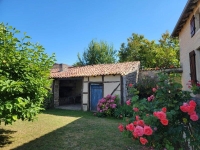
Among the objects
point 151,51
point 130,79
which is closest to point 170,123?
point 130,79

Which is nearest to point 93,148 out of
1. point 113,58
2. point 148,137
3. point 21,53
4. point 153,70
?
point 148,137

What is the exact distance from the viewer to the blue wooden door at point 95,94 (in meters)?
11.3

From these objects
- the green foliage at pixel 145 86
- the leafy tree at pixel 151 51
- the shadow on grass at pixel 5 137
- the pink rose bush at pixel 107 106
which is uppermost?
the leafy tree at pixel 151 51

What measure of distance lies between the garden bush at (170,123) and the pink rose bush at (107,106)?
266 inches

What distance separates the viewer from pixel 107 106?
379 inches

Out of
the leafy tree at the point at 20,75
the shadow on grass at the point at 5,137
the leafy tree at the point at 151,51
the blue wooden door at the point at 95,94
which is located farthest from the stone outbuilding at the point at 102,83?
the leafy tree at the point at 151,51

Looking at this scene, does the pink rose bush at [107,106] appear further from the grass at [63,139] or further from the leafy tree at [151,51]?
the leafy tree at [151,51]

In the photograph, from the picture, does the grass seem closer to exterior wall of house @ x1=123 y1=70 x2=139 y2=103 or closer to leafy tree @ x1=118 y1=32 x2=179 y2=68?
exterior wall of house @ x1=123 y1=70 x2=139 y2=103

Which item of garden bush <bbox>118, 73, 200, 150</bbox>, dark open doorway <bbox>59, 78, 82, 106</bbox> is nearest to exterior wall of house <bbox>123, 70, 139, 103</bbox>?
dark open doorway <bbox>59, 78, 82, 106</bbox>

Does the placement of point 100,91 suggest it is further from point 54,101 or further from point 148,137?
point 148,137

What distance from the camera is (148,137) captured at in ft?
8.05

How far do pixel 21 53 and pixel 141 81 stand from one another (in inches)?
364

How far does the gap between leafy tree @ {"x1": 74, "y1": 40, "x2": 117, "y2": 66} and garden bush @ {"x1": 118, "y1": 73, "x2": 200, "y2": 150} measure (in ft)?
65.7

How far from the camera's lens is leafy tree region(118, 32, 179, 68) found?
19.4m
